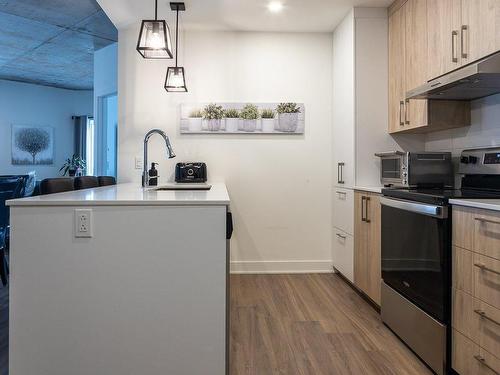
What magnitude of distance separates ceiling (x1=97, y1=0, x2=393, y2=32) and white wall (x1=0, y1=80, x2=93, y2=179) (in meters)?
4.24

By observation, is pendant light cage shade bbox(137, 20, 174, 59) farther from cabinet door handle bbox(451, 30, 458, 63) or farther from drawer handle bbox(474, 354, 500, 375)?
drawer handle bbox(474, 354, 500, 375)

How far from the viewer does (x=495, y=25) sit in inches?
68.9

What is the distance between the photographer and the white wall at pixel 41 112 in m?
6.34

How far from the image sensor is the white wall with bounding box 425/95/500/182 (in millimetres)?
2205

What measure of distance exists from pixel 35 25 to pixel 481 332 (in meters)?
5.00

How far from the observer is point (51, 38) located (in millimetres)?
4527

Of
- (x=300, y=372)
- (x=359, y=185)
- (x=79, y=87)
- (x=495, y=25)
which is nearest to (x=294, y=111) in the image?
(x=359, y=185)

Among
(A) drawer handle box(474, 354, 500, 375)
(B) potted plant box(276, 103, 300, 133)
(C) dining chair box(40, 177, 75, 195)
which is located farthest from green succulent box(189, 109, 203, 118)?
(A) drawer handle box(474, 354, 500, 375)

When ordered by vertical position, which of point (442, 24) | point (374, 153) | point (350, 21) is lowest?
point (374, 153)

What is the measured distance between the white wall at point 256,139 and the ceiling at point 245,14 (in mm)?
150

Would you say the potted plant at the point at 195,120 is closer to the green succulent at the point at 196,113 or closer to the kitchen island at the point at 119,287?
the green succulent at the point at 196,113

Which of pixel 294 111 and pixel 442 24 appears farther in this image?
pixel 294 111

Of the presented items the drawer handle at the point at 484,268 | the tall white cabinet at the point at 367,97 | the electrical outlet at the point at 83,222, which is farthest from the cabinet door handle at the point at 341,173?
the electrical outlet at the point at 83,222

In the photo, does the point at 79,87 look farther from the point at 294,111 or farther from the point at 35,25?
the point at 294,111
